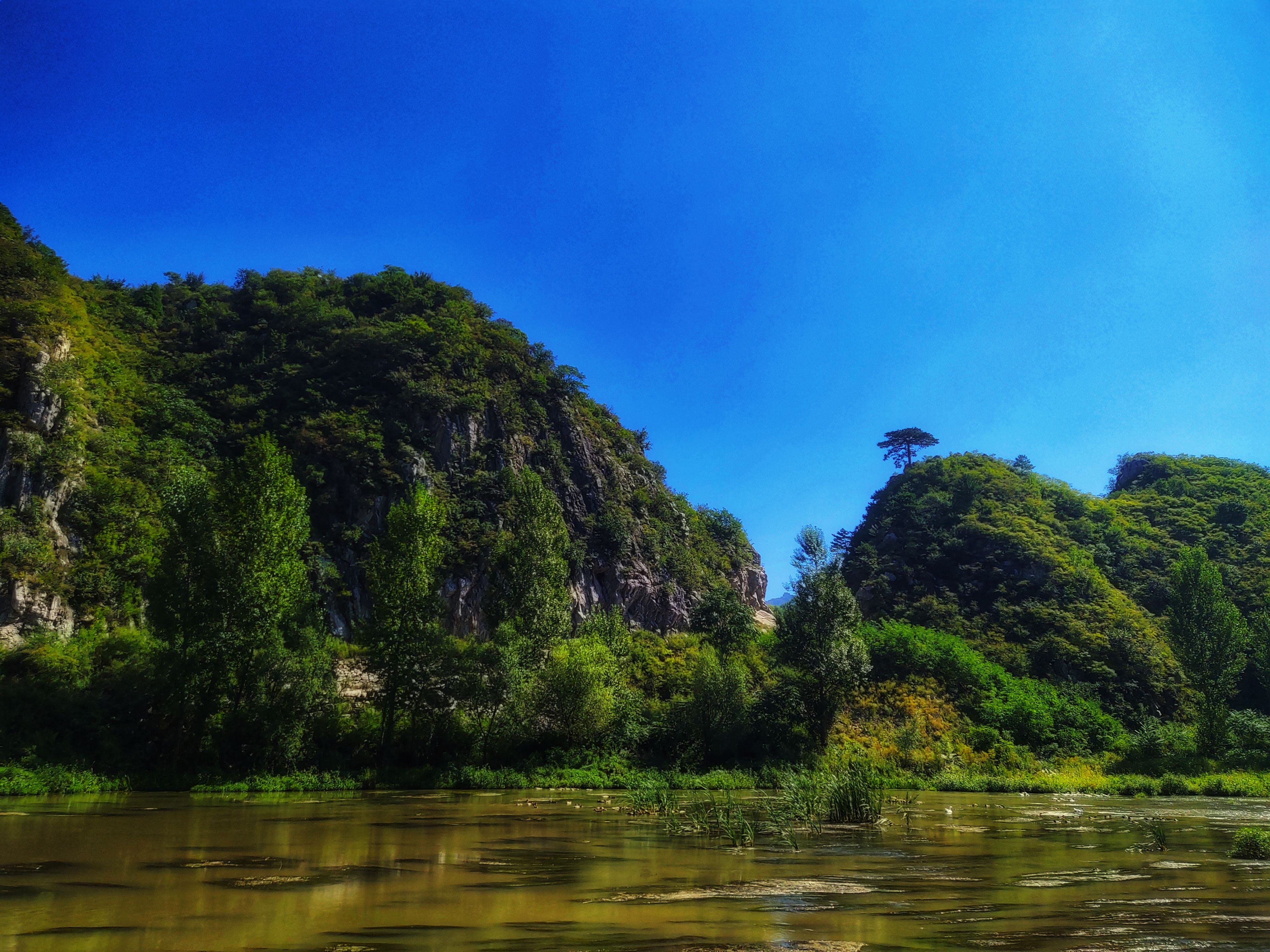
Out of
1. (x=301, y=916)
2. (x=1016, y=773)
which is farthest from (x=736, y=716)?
(x=301, y=916)

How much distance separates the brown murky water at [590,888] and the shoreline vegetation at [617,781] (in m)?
8.89

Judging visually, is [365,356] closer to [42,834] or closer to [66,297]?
[66,297]

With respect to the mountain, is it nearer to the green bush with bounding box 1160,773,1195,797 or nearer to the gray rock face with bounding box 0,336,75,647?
the gray rock face with bounding box 0,336,75,647

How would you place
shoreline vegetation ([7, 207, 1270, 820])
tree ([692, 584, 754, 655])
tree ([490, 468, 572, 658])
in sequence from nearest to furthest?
shoreline vegetation ([7, 207, 1270, 820])
tree ([490, 468, 572, 658])
tree ([692, 584, 754, 655])

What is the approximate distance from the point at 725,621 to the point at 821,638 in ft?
57.2

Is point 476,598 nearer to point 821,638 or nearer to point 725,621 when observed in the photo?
point 725,621

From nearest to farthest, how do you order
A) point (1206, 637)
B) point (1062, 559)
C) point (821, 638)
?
point (821, 638), point (1206, 637), point (1062, 559)

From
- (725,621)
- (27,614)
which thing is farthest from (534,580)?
(725,621)

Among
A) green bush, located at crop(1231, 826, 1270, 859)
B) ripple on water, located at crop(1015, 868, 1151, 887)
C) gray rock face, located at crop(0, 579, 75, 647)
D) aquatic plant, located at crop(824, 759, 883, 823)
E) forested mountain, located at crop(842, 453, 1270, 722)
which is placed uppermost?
forested mountain, located at crop(842, 453, 1270, 722)

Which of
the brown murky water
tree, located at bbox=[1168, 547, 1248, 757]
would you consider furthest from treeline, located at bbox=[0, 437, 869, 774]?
tree, located at bbox=[1168, 547, 1248, 757]

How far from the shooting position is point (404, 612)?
3634cm

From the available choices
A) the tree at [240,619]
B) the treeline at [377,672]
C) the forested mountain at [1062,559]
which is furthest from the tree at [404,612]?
Answer: the forested mountain at [1062,559]

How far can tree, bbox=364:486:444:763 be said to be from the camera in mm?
35562

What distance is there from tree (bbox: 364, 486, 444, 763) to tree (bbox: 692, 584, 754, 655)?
28.5m
